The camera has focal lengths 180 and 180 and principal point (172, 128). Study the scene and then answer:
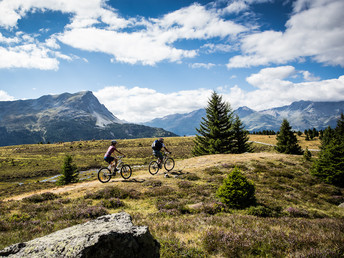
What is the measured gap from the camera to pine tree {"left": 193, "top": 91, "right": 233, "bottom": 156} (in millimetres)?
36844

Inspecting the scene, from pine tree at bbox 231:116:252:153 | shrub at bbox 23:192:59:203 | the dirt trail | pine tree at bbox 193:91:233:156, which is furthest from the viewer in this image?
pine tree at bbox 231:116:252:153

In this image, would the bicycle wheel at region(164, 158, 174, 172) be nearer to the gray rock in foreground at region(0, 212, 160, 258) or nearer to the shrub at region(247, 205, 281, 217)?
the shrub at region(247, 205, 281, 217)

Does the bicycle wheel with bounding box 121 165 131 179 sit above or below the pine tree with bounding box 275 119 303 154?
below

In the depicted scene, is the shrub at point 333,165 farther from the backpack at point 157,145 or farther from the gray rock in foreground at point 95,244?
the gray rock in foreground at point 95,244

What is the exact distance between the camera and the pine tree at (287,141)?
44.2 metres

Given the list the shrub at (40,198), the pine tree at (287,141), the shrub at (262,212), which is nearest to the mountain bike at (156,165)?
the shrub at (40,198)

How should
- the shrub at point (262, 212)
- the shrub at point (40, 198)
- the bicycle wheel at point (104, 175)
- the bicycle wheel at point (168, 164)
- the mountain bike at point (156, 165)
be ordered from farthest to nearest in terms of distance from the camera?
the bicycle wheel at point (168, 164), the mountain bike at point (156, 165), the bicycle wheel at point (104, 175), the shrub at point (40, 198), the shrub at point (262, 212)

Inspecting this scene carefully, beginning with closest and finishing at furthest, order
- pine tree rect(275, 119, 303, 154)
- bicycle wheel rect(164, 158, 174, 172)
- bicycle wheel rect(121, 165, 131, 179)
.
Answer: bicycle wheel rect(121, 165, 131, 179) < bicycle wheel rect(164, 158, 174, 172) < pine tree rect(275, 119, 303, 154)

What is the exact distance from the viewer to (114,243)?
13.3 ft

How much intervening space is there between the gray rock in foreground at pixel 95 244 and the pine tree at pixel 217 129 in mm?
33223

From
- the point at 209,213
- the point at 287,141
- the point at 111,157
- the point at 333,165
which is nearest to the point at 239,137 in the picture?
the point at 287,141

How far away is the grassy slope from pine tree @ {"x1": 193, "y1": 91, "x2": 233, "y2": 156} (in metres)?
13.9

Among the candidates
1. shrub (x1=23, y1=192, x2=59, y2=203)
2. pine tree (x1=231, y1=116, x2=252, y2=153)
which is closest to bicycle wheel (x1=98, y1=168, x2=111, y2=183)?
shrub (x1=23, y1=192, x2=59, y2=203)

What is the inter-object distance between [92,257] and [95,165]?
6790 cm
